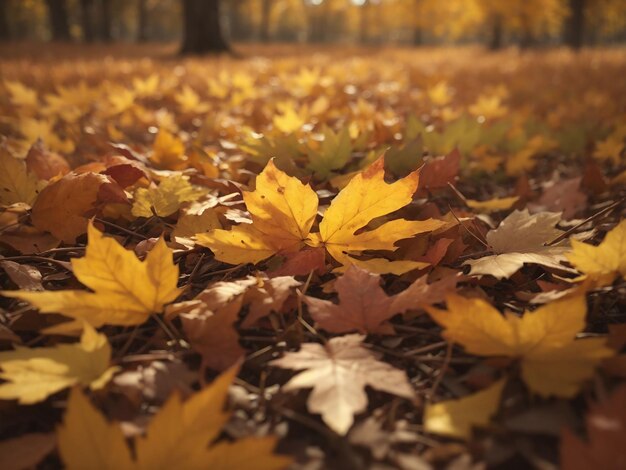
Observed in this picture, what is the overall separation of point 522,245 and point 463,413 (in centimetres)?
52

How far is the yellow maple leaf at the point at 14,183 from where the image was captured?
120cm

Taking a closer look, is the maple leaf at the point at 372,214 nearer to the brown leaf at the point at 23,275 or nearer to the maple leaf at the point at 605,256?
the maple leaf at the point at 605,256

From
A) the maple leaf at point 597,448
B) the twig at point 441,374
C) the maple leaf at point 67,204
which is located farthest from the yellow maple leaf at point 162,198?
the maple leaf at point 597,448

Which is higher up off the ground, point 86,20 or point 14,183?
point 86,20

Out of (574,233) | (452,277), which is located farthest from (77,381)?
(574,233)

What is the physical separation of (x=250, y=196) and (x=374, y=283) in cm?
31

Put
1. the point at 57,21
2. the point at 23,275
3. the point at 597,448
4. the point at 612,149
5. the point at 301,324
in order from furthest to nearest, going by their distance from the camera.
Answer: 1. the point at 57,21
2. the point at 612,149
3. the point at 23,275
4. the point at 301,324
5. the point at 597,448

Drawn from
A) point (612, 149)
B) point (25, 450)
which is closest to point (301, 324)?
point (25, 450)

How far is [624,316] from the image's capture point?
0.92m

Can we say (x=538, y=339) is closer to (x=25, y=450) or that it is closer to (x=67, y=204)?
(x=25, y=450)

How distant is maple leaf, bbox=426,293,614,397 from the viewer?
671 mm

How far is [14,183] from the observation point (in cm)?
120

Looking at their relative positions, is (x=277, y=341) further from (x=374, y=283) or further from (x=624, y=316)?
(x=624, y=316)

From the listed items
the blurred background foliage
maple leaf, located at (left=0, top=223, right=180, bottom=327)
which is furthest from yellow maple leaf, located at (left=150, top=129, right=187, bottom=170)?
the blurred background foliage
